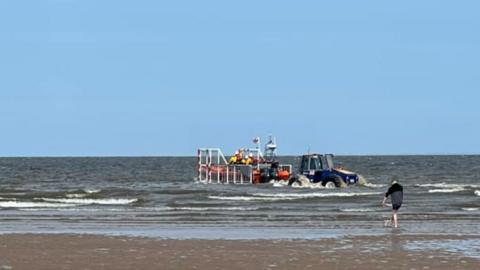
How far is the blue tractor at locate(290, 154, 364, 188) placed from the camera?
54250 millimetres

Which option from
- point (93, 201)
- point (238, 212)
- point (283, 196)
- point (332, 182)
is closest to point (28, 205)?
point (93, 201)

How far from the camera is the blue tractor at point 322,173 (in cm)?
5425

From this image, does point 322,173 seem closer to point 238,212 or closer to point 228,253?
point 238,212

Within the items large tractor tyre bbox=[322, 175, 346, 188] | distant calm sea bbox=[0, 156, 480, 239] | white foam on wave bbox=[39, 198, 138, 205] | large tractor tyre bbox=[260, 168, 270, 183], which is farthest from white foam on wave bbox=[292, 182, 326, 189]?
white foam on wave bbox=[39, 198, 138, 205]

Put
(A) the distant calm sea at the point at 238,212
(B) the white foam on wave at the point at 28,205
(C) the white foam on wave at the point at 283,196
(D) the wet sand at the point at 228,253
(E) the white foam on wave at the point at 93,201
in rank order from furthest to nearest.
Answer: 1. (C) the white foam on wave at the point at 283,196
2. (E) the white foam on wave at the point at 93,201
3. (B) the white foam on wave at the point at 28,205
4. (A) the distant calm sea at the point at 238,212
5. (D) the wet sand at the point at 228,253

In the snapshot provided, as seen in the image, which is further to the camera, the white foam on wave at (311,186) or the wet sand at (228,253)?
the white foam on wave at (311,186)

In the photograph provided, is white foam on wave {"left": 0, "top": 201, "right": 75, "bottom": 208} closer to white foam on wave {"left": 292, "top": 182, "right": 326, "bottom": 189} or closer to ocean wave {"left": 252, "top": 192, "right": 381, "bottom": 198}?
ocean wave {"left": 252, "top": 192, "right": 381, "bottom": 198}

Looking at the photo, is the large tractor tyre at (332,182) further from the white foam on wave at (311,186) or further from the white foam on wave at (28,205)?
the white foam on wave at (28,205)

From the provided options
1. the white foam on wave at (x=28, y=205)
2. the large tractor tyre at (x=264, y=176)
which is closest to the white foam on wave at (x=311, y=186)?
the large tractor tyre at (x=264, y=176)

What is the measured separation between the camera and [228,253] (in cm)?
1945

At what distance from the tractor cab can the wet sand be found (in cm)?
3097

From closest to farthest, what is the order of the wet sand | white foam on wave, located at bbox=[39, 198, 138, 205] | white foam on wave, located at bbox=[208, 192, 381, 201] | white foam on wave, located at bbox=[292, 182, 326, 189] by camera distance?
the wet sand < white foam on wave, located at bbox=[39, 198, 138, 205] < white foam on wave, located at bbox=[208, 192, 381, 201] < white foam on wave, located at bbox=[292, 182, 326, 189]

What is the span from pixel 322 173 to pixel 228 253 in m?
35.1

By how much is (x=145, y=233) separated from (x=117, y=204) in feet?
61.4
